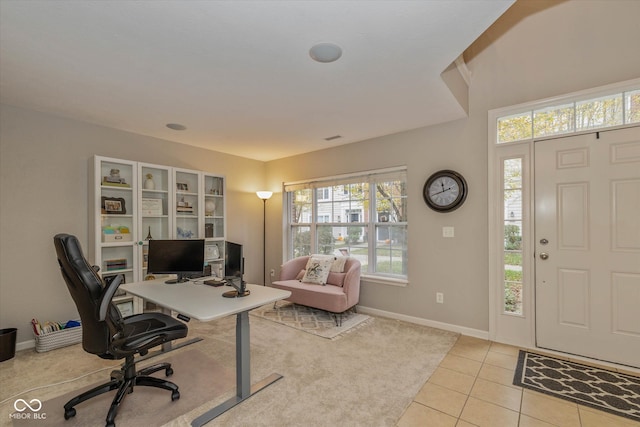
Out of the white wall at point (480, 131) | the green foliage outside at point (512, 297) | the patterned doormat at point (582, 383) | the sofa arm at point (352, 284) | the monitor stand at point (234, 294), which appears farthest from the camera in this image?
the sofa arm at point (352, 284)

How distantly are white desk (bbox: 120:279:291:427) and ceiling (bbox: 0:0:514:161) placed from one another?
5.73 ft

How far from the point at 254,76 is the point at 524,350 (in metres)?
3.58

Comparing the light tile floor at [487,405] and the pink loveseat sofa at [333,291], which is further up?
the pink loveseat sofa at [333,291]

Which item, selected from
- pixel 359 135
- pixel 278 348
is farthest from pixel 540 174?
pixel 278 348

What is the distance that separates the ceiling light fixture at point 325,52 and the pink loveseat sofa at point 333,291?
8.27 ft

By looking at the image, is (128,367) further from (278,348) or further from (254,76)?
(254,76)

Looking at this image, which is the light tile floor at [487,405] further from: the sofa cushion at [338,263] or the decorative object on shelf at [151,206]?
the decorative object on shelf at [151,206]

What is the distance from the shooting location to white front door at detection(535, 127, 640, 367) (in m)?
2.53

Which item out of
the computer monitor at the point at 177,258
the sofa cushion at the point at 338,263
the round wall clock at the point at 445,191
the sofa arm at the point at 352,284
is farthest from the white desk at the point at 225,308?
the round wall clock at the point at 445,191

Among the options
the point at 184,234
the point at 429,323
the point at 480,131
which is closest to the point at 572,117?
the point at 480,131

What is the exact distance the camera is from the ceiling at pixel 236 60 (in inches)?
64.7

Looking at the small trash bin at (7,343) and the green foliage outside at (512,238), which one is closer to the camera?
the small trash bin at (7,343)

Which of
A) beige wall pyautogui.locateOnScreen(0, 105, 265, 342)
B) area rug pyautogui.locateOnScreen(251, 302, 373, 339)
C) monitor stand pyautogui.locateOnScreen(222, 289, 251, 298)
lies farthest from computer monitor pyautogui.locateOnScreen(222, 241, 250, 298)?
beige wall pyautogui.locateOnScreen(0, 105, 265, 342)

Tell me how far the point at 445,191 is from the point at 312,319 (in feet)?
7.53
